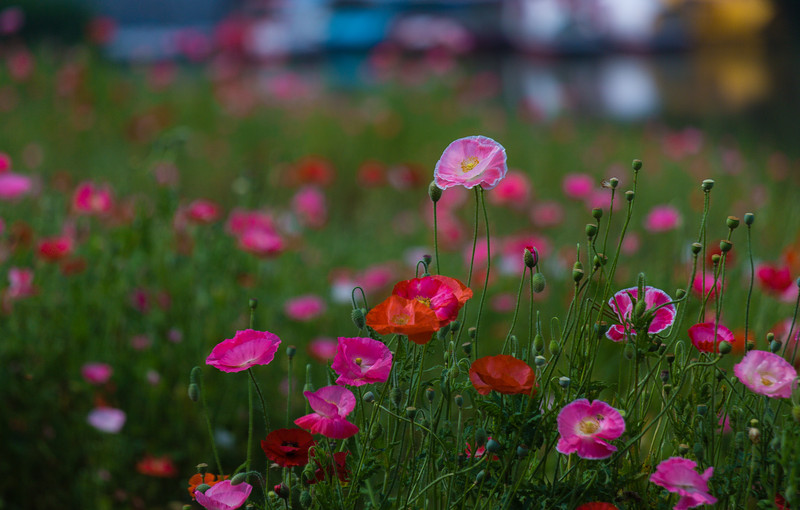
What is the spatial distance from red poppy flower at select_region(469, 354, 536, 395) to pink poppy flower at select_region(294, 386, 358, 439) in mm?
142

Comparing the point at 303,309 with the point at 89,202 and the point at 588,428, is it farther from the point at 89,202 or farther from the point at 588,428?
the point at 588,428

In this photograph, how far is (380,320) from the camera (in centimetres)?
81

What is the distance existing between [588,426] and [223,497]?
378mm

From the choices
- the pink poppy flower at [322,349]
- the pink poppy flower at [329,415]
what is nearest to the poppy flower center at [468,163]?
the pink poppy flower at [329,415]

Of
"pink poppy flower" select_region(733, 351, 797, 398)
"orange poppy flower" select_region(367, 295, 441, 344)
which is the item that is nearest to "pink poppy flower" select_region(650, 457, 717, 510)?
"pink poppy flower" select_region(733, 351, 797, 398)

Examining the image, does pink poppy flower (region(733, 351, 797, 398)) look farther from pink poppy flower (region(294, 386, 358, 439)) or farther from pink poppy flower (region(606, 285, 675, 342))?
pink poppy flower (region(294, 386, 358, 439))

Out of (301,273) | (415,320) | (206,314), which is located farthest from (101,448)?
(415,320)

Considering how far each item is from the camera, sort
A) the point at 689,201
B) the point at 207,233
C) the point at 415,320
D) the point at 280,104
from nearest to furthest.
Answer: the point at 415,320
the point at 207,233
the point at 689,201
the point at 280,104

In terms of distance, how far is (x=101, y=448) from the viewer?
1620 mm

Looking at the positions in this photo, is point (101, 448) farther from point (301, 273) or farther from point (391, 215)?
point (391, 215)

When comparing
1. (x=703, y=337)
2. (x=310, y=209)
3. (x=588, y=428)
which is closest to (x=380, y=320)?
(x=588, y=428)

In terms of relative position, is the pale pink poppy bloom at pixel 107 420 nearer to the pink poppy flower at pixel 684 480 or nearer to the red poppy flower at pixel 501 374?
the red poppy flower at pixel 501 374

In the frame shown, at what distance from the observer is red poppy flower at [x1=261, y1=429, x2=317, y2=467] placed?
33.3 inches

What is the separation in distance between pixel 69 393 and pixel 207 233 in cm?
49
